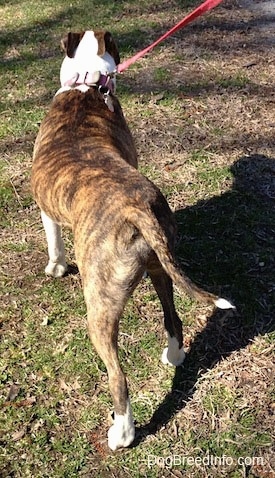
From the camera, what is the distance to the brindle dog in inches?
107

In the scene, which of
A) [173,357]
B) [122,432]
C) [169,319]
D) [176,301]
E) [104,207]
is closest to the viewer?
[104,207]

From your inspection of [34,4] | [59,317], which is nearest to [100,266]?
[59,317]

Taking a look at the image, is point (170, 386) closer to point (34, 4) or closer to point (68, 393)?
point (68, 393)

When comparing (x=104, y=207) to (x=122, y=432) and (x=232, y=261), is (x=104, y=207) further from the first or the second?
(x=232, y=261)

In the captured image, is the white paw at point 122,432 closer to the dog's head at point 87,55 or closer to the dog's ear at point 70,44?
the dog's head at point 87,55

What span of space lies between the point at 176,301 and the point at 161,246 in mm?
1324

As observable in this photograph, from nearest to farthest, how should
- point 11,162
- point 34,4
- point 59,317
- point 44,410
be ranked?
point 44,410 < point 59,317 < point 11,162 < point 34,4

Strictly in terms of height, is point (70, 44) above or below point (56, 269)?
above

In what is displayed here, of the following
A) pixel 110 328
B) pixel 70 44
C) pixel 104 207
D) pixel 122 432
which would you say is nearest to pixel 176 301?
pixel 122 432

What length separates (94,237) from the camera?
2.81 meters

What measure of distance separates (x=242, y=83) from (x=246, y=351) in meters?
3.11

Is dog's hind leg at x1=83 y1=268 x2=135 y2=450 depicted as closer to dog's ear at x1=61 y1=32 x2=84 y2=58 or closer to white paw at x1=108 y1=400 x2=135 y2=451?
white paw at x1=108 y1=400 x2=135 y2=451

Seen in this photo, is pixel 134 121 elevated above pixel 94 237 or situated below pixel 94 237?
below

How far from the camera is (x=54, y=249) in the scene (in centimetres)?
403
